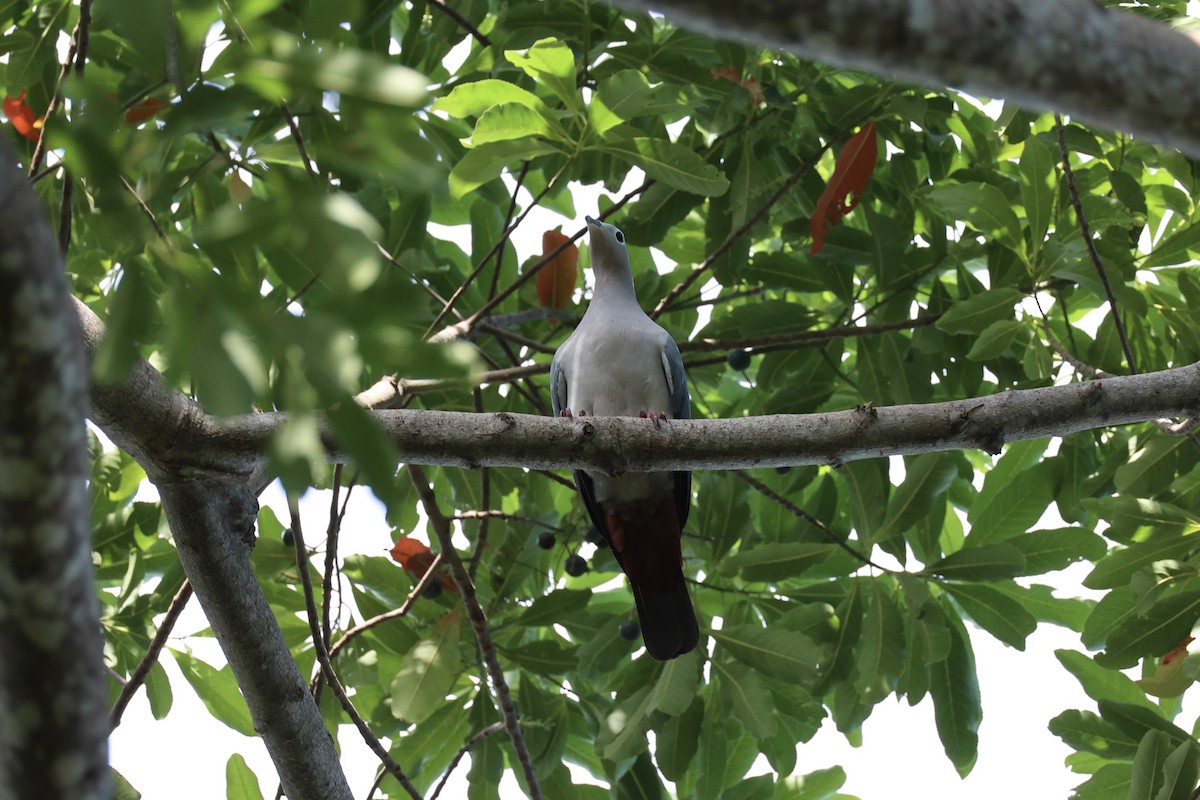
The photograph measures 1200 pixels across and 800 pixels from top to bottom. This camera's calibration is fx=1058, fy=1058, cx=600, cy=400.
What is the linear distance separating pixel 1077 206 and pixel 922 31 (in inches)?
83.3

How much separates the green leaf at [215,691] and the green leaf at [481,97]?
7.14ft

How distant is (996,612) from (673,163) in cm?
201

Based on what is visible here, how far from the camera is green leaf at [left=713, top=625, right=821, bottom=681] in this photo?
3.52 metres

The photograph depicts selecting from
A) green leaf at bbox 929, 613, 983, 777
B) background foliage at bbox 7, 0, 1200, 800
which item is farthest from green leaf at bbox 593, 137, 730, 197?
green leaf at bbox 929, 613, 983, 777

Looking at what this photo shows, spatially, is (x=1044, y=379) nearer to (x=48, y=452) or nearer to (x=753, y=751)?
(x=753, y=751)

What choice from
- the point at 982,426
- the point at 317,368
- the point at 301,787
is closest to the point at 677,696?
the point at 301,787

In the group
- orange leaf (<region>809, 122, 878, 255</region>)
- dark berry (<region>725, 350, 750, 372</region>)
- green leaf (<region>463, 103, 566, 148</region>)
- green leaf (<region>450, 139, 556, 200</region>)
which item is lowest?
green leaf (<region>450, 139, 556, 200</region>)

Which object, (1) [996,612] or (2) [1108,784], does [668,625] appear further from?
(2) [1108,784]

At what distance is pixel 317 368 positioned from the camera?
3.39 ft

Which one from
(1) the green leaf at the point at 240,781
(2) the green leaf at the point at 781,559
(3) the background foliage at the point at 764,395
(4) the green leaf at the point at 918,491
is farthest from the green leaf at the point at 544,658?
(4) the green leaf at the point at 918,491

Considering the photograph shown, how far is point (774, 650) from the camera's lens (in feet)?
11.8

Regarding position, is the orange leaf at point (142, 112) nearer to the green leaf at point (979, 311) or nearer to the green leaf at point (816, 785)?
the green leaf at point (979, 311)

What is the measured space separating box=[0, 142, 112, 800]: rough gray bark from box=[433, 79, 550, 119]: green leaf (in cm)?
193

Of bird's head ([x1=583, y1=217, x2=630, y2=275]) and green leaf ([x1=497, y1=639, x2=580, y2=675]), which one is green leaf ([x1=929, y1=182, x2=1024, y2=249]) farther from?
green leaf ([x1=497, y1=639, x2=580, y2=675])
